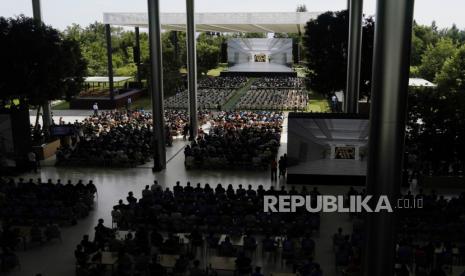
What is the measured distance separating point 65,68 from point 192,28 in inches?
300

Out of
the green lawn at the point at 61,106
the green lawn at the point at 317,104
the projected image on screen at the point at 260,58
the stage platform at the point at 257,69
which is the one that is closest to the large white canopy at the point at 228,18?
the green lawn at the point at 317,104

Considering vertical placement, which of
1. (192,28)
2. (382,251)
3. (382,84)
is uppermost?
(192,28)

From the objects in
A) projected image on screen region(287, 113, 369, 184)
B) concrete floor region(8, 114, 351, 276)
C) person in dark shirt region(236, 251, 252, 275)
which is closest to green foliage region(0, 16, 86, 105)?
concrete floor region(8, 114, 351, 276)

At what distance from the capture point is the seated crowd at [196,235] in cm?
1034

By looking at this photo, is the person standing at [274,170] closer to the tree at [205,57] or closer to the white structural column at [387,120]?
the white structural column at [387,120]

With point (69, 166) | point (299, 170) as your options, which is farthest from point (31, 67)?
point (299, 170)

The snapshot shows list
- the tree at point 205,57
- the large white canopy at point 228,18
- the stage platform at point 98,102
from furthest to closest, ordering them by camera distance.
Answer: the tree at point 205,57, the stage platform at point 98,102, the large white canopy at point 228,18

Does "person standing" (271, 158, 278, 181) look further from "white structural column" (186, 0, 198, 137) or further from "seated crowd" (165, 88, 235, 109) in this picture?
"seated crowd" (165, 88, 235, 109)

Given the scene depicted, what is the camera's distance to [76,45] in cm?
2420

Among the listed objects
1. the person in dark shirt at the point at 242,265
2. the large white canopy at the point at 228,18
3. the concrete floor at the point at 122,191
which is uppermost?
the large white canopy at the point at 228,18

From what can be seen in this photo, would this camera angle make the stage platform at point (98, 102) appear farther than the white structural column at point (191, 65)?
Yes

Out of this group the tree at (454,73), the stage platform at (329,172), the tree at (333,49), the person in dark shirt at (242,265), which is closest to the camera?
the person in dark shirt at (242,265)

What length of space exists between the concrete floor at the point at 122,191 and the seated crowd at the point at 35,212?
0.33 meters

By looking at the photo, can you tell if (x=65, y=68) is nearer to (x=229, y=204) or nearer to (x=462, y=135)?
(x=229, y=204)
